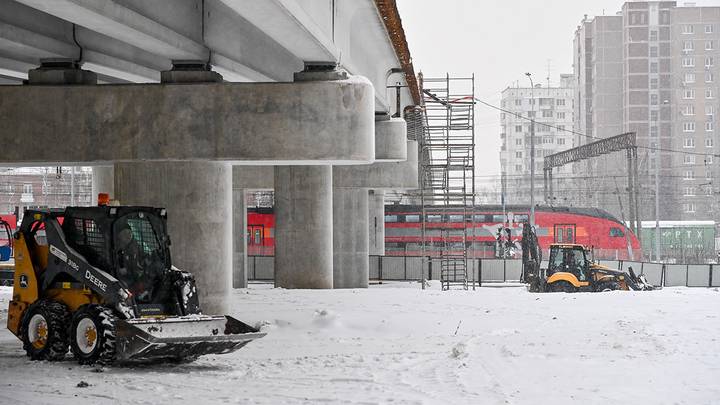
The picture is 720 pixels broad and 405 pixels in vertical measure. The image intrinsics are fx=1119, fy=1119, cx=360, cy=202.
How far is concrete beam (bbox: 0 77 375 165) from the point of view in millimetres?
18672

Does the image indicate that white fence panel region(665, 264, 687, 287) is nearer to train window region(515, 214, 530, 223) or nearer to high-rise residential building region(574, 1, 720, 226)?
train window region(515, 214, 530, 223)

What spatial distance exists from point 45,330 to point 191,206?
484cm

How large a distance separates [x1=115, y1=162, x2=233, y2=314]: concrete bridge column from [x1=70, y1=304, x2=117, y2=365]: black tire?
16.4 ft

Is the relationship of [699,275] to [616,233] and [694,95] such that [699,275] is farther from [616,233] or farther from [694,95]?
[694,95]

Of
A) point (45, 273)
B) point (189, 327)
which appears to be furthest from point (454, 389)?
point (45, 273)

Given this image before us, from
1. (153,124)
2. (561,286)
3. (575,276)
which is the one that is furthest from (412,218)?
(153,124)

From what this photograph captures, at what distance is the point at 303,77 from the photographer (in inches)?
787

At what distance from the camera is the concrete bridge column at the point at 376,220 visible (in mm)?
60531

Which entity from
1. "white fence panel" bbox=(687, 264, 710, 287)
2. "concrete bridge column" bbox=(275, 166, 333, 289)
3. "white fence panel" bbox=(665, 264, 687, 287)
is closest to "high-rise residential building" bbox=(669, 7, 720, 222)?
"white fence panel" bbox=(665, 264, 687, 287)

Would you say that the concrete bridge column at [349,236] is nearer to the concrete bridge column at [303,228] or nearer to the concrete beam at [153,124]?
the concrete bridge column at [303,228]

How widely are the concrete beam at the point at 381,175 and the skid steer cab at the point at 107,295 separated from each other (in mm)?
24752

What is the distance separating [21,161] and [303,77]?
5.07 metres

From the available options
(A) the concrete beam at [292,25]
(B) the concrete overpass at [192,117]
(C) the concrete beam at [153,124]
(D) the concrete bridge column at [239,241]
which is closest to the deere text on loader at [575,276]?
(D) the concrete bridge column at [239,241]

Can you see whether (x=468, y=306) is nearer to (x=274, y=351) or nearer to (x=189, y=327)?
(x=274, y=351)
